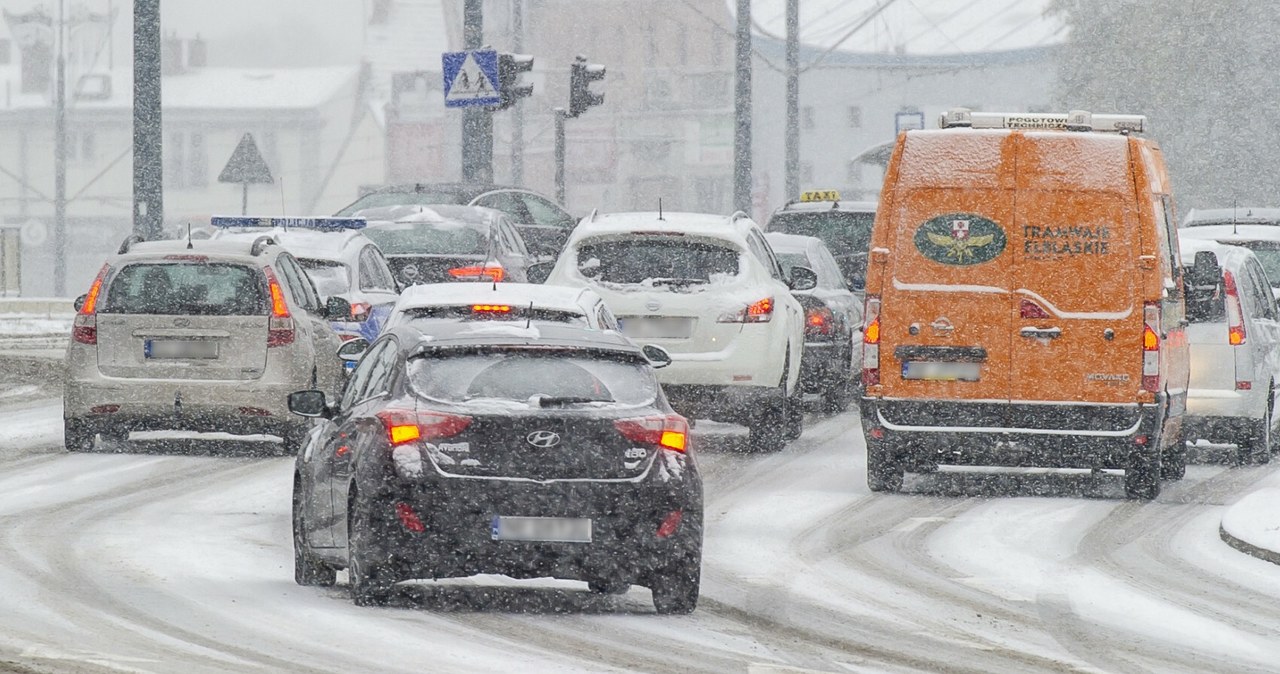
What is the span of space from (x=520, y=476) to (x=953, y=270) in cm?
645

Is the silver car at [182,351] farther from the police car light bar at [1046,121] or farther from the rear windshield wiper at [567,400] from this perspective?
the rear windshield wiper at [567,400]

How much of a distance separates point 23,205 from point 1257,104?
53897 mm

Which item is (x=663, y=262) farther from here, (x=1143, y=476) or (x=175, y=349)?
(x=1143, y=476)

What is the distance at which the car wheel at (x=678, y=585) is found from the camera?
10.4 meters

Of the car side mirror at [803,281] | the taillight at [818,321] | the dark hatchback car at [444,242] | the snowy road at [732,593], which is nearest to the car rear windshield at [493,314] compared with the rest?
the snowy road at [732,593]

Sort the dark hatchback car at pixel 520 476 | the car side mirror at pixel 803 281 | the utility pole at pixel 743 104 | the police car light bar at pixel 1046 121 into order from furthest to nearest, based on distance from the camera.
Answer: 1. the utility pole at pixel 743 104
2. the car side mirror at pixel 803 281
3. the police car light bar at pixel 1046 121
4. the dark hatchback car at pixel 520 476

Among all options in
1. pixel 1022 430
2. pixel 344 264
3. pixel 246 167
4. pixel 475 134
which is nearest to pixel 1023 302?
pixel 1022 430

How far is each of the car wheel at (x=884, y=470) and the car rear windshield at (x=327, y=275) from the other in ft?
20.6

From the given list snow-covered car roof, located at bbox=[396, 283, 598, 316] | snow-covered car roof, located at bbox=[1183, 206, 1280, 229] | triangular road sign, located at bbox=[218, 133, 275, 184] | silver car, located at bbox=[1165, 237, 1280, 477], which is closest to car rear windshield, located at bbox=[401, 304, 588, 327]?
snow-covered car roof, located at bbox=[396, 283, 598, 316]

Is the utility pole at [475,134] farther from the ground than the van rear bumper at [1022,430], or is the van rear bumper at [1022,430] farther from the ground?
the utility pole at [475,134]

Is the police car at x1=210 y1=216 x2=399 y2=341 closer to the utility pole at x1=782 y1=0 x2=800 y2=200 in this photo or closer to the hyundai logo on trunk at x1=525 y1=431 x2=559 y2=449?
the hyundai logo on trunk at x1=525 y1=431 x2=559 y2=449

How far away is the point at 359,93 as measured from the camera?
355ft

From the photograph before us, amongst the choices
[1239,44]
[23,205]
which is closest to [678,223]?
[1239,44]

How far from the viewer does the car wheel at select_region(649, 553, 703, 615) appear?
10445mm
